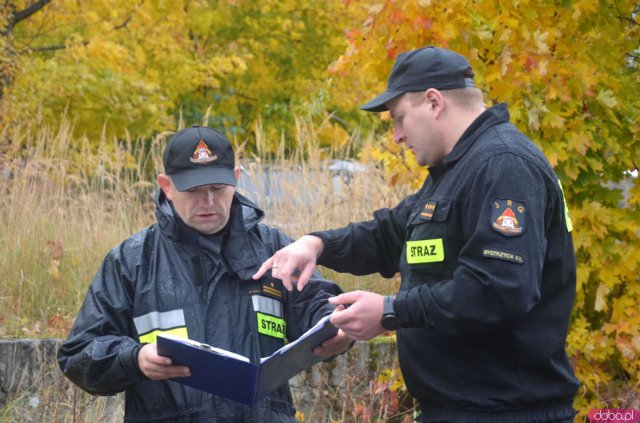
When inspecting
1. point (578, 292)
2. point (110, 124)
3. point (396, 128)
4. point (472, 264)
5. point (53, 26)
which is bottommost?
point (578, 292)

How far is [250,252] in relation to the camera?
3.51 metres

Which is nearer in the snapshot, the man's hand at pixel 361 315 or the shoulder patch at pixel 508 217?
the shoulder patch at pixel 508 217

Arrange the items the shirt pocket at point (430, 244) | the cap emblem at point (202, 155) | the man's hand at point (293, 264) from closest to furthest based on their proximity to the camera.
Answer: the shirt pocket at point (430, 244) < the man's hand at point (293, 264) < the cap emblem at point (202, 155)

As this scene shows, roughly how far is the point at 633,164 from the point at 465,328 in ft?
9.61

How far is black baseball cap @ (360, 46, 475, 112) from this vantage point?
3.04 m

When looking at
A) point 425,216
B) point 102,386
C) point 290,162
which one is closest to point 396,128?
point 425,216

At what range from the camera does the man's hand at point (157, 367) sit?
3.04 m

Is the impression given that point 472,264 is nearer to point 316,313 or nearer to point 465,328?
point 465,328

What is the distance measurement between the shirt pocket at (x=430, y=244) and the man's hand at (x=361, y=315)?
179 millimetres

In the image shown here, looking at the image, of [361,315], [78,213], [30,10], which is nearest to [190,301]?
[361,315]

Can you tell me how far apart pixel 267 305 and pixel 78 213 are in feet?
16.1

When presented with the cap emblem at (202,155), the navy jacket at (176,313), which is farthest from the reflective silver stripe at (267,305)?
the cap emblem at (202,155)

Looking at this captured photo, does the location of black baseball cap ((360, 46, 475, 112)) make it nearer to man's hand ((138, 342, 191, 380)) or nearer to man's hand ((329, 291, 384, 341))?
→ man's hand ((329, 291, 384, 341))

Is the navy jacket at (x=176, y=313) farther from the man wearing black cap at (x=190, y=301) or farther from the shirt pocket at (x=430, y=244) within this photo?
the shirt pocket at (x=430, y=244)
